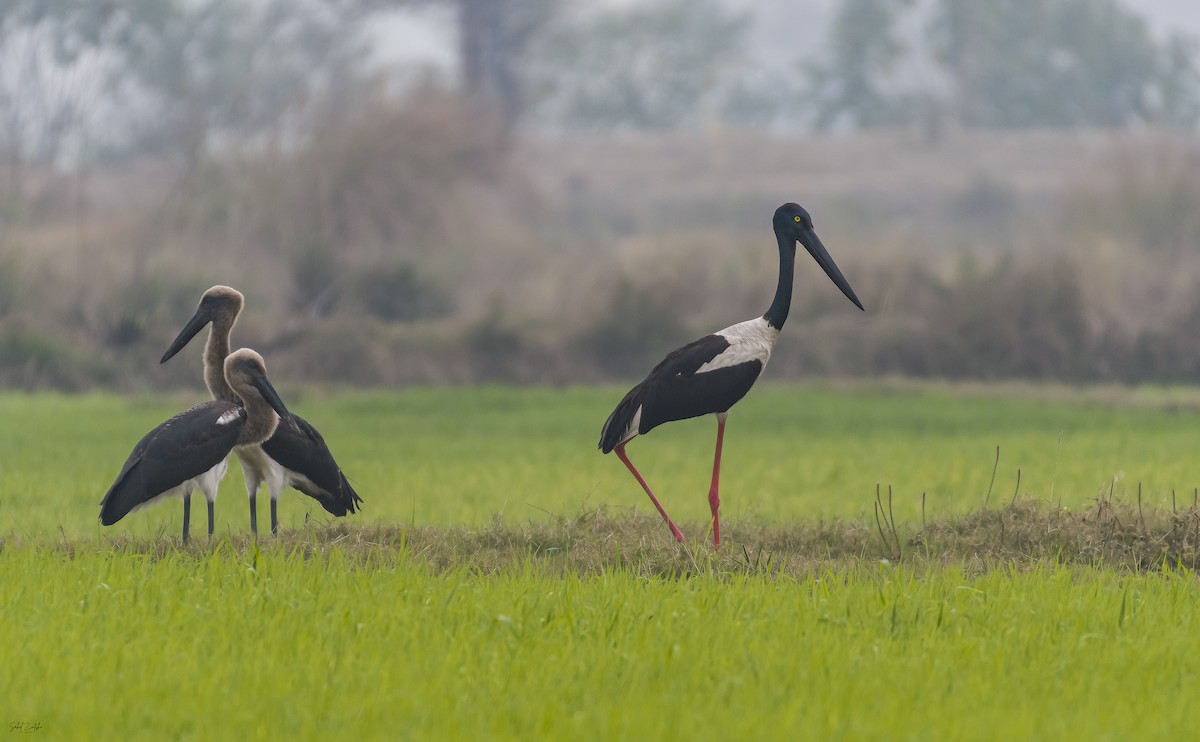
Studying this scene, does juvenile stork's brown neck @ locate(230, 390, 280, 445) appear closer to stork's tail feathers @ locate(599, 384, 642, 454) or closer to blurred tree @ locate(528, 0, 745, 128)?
stork's tail feathers @ locate(599, 384, 642, 454)

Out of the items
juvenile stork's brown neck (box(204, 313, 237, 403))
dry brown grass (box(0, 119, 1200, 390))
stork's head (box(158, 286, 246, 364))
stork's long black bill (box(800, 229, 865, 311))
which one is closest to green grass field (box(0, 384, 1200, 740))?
juvenile stork's brown neck (box(204, 313, 237, 403))

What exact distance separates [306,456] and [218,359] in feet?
2.37

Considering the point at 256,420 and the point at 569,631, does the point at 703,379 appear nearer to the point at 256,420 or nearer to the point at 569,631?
the point at 256,420

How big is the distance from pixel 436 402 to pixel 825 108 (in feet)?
160

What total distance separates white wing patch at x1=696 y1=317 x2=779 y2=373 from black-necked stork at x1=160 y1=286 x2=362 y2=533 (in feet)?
6.79

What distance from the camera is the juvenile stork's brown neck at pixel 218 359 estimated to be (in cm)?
895

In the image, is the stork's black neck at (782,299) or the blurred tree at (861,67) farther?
the blurred tree at (861,67)

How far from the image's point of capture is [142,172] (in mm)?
48969

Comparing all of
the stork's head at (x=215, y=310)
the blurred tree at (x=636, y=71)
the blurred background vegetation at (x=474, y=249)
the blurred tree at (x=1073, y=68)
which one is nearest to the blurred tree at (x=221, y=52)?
the blurred background vegetation at (x=474, y=249)

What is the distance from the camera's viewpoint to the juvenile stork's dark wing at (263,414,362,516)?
29.1 feet

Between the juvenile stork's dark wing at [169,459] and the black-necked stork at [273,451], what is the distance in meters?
0.41

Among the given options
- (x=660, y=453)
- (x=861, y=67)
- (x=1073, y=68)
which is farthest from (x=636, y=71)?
(x=660, y=453)

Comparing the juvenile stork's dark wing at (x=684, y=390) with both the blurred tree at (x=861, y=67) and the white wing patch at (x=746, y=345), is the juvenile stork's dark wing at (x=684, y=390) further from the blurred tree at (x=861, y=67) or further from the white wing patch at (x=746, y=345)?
the blurred tree at (x=861, y=67)

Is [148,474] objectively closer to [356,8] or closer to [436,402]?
[436,402]
